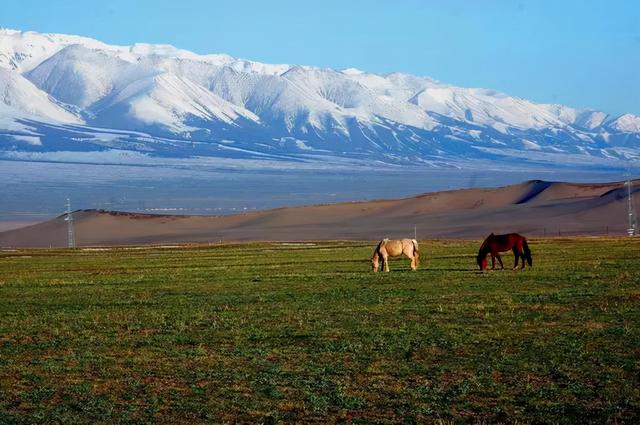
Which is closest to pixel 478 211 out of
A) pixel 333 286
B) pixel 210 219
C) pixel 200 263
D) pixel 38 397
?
pixel 210 219

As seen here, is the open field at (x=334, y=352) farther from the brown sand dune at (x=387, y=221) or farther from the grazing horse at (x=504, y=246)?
the brown sand dune at (x=387, y=221)

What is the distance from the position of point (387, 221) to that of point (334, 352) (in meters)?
87.3

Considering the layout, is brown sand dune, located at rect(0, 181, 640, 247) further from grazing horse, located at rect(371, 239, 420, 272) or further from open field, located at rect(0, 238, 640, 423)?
open field, located at rect(0, 238, 640, 423)

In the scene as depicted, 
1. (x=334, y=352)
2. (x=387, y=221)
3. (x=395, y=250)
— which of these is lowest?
(x=334, y=352)

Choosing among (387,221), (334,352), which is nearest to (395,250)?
(334,352)

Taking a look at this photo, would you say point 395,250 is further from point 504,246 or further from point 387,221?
point 387,221

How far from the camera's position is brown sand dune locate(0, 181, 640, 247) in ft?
302

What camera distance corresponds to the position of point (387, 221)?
341 feet

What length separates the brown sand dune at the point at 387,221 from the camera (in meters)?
92.1

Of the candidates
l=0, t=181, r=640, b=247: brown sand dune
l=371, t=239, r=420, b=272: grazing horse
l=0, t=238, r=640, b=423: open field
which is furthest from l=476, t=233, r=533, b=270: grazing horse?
l=0, t=181, r=640, b=247: brown sand dune

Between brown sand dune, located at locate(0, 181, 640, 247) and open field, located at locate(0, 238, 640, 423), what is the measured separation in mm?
61259

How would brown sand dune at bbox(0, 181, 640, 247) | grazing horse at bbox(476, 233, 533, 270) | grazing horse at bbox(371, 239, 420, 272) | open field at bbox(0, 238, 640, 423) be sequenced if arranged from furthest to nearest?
brown sand dune at bbox(0, 181, 640, 247) < grazing horse at bbox(371, 239, 420, 272) < grazing horse at bbox(476, 233, 533, 270) < open field at bbox(0, 238, 640, 423)

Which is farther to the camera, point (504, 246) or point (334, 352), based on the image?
point (504, 246)

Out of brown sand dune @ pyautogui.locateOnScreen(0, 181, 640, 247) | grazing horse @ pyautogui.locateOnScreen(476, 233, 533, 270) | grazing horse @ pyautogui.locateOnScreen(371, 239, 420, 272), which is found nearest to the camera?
grazing horse @ pyautogui.locateOnScreen(476, 233, 533, 270)
